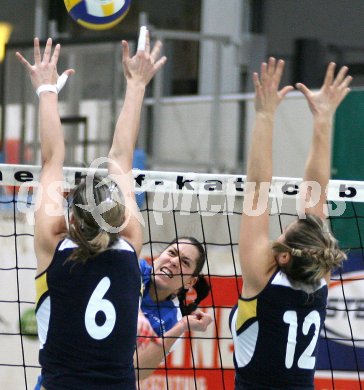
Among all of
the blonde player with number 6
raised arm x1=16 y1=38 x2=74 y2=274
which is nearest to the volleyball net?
raised arm x1=16 y1=38 x2=74 y2=274

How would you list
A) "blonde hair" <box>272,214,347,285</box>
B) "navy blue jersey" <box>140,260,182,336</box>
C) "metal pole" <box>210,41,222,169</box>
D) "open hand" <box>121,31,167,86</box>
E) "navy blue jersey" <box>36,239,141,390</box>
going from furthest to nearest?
1. "metal pole" <box>210,41,222,169</box>
2. "navy blue jersey" <box>140,260,182,336</box>
3. "open hand" <box>121,31,167,86</box>
4. "blonde hair" <box>272,214,347,285</box>
5. "navy blue jersey" <box>36,239,141,390</box>

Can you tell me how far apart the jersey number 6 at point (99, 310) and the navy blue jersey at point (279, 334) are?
0.48m

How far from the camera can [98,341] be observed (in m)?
2.88

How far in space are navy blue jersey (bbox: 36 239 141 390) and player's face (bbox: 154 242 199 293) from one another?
1302 millimetres

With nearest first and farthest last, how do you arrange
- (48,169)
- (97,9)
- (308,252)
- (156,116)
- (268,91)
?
(308,252) → (48,169) → (268,91) → (97,9) → (156,116)

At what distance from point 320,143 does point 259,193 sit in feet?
1.52

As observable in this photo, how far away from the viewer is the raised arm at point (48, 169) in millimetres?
2943

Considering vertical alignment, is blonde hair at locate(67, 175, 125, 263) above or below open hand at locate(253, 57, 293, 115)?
below

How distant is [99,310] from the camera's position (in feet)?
9.49

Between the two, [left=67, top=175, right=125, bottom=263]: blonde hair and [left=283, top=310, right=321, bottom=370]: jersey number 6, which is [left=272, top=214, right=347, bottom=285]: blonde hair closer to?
[left=283, top=310, right=321, bottom=370]: jersey number 6

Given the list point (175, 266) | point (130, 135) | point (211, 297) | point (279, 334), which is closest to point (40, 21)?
point (211, 297)

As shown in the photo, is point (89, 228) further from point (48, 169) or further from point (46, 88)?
point (46, 88)

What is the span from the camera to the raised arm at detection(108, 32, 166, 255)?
305cm

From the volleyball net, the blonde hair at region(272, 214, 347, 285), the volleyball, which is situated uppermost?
the volleyball
